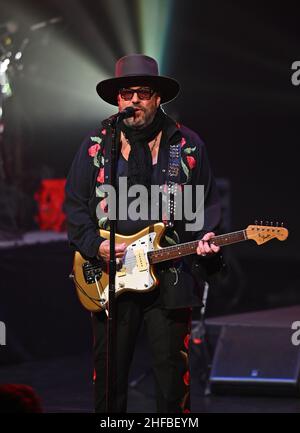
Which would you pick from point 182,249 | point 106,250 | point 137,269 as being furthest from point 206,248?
point 106,250

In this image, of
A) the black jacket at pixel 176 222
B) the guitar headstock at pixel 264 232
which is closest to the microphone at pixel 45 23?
the black jacket at pixel 176 222

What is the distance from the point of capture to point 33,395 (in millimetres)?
2967

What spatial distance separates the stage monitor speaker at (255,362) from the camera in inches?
261

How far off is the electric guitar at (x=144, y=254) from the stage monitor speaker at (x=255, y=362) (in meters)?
2.43

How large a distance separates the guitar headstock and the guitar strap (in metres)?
0.39

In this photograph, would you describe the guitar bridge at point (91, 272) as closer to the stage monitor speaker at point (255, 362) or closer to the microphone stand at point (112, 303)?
the microphone stand at point (112, 303)

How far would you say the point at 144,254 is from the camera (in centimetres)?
447

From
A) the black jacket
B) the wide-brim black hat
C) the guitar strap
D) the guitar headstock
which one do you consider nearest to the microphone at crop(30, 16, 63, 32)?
the wide-brim black hat

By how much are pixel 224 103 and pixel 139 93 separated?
274 inches

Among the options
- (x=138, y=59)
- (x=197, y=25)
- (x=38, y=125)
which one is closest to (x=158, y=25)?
(x=197, y=25)

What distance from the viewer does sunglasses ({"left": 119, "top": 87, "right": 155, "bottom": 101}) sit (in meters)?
4.48

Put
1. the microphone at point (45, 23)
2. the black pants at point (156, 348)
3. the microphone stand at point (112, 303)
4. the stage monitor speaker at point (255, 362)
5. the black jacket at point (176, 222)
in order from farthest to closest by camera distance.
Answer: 1. the microphone at point (45, 23)
2. the stage monitor speaker at point (255, 362)
3. the black jacket at point (176, 222)
4. the black pants at point (156, 348)
5. the microphone stand at point (112, 303)

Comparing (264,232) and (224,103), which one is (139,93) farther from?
(224,103)

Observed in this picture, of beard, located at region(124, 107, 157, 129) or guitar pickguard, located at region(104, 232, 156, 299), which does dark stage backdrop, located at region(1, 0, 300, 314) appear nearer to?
beard, located at region(124, 107, 157, 129)
